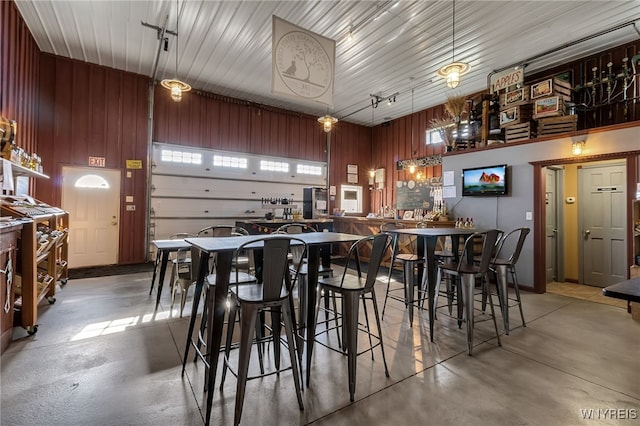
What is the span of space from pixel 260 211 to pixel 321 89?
5.13m

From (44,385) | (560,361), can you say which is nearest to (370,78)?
(560,361)

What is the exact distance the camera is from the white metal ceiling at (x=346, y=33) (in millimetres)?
4293

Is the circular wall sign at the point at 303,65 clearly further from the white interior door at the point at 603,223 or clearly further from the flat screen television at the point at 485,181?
the white interior door at the point at 603,223

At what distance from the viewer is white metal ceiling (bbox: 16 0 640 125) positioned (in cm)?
429

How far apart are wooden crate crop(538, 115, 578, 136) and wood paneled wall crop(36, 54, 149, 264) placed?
7741mm

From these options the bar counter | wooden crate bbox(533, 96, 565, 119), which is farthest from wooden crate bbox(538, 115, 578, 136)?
the bar counter

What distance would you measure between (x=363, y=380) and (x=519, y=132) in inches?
193

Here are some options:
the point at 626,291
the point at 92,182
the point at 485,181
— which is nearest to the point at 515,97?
the point at 485,181

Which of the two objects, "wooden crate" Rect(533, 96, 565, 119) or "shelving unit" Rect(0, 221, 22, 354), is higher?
"wooden crate" Rect(533, 96, 565, 119)

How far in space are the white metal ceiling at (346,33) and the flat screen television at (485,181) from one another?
2166 millimetres

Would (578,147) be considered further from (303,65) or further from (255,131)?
(255,131)

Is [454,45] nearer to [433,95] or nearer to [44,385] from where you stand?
[433,95]

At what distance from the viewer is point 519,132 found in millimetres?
5047

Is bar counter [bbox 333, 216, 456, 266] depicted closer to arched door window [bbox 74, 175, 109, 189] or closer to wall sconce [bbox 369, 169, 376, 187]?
wall sconce [bbox 369, 169, 376, 187]
